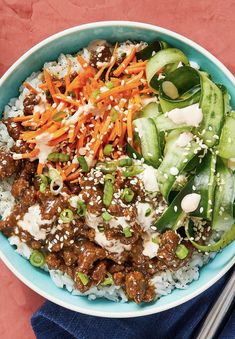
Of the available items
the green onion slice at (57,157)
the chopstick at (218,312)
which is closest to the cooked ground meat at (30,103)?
the green onion slice at (57,157)

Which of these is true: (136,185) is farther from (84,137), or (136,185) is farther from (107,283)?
(107,283)

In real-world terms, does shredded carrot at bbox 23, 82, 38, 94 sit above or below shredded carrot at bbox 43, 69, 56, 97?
below

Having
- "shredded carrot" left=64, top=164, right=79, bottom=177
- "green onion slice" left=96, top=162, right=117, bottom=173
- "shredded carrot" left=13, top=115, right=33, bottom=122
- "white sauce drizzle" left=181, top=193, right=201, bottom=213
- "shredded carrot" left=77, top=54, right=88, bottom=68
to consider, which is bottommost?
"white sauce drizzle" left=181, top=193, right=201, bottom=213

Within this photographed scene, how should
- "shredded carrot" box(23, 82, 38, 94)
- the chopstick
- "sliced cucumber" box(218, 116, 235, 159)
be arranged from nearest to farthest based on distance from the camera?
"sliced cucumber" box(218, 116, 235, 159), "shredded carrot" box(23, 82, 38, 94), the chopstick

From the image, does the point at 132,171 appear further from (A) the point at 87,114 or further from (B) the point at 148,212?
(A) the point at 87,114

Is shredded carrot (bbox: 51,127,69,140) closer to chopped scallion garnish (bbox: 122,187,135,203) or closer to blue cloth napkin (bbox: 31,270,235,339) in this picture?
chopped scallion garnish (bbox: 122,187,135,203)

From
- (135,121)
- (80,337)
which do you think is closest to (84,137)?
(135,121)

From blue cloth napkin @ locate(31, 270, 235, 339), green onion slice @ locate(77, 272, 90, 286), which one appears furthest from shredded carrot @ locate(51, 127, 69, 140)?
blue cloth napkin @ locate(31, 270, 235, 339)

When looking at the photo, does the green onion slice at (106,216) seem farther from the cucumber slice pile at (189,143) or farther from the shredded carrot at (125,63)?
the shredded carrot at (125,63)

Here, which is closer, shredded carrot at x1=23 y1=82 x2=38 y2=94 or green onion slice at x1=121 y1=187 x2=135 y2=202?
green onion slice at x1=121 y1=187 x2=135 y2=202
